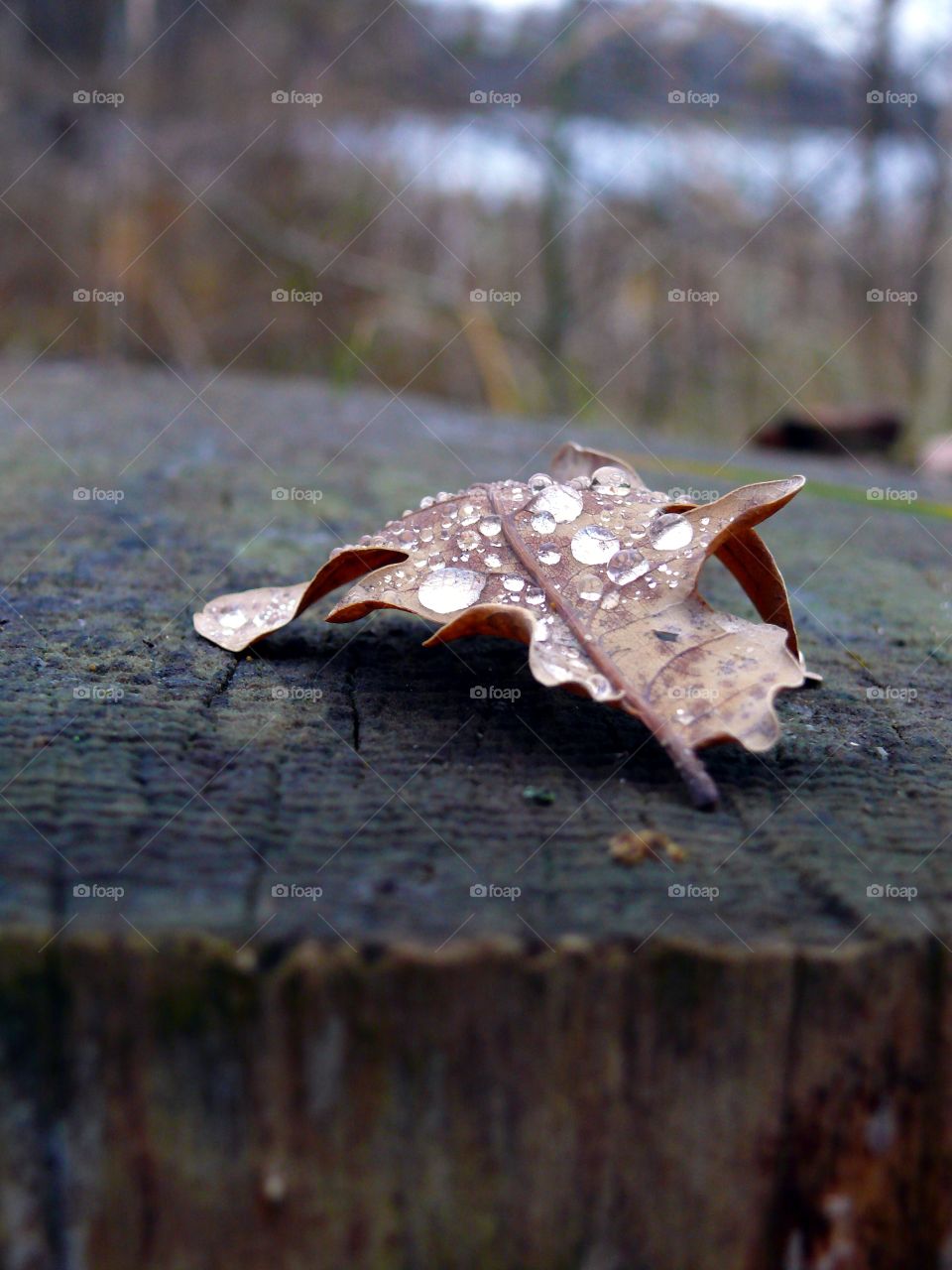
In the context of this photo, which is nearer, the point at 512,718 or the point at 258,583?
the point at 512,718

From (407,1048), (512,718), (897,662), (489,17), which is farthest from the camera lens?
(489,17)

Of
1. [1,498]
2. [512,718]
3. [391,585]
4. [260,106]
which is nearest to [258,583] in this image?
[391,585]

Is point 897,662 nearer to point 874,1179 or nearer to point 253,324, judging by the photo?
point 874,1179

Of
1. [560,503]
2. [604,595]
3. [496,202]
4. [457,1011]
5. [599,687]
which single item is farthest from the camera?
[496,202]

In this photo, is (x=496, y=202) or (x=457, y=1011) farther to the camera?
(x=496, y=202)

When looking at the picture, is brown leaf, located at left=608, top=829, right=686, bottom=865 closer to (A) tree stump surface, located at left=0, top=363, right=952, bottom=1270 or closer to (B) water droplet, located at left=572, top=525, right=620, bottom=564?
(A) tree stump surface, located at left=0, top=363, right=952, bottom=1270

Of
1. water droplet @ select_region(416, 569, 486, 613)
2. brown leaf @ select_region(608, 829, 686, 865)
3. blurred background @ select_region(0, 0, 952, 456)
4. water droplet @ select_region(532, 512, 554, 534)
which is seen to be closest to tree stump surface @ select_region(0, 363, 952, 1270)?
brown leaf @ select_region(608, 829, 686, 865)

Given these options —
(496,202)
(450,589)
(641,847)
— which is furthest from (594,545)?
(496,202)

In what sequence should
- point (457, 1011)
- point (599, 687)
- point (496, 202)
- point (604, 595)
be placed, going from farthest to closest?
1. point (496, 202)
2. point (604, 595)
3. point (599, 687)
4. point (457, 1011)

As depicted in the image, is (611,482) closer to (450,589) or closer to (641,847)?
Result: (450,589)
